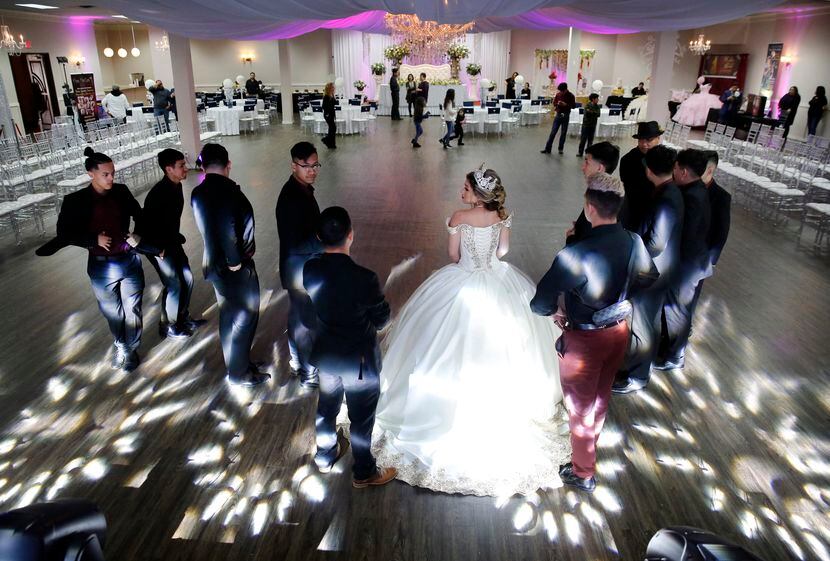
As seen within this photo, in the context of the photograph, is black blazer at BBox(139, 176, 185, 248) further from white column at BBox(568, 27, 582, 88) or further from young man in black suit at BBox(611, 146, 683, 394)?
white column at BBox(568, 27, 582, 88)

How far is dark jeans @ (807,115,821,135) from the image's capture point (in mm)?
14377

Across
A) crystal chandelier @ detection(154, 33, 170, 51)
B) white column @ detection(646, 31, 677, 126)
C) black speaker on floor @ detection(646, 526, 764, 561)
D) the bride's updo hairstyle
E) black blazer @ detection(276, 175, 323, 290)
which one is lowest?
black speaker on floor @ detection(646, 526, 764, 561)

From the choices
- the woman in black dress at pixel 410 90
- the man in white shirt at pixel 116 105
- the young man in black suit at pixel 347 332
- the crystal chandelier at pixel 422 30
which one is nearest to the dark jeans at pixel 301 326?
the young man in black suit at pixel 347 332

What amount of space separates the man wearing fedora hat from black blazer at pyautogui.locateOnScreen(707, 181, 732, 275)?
0.43 m

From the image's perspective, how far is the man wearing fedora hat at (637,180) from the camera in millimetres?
4414

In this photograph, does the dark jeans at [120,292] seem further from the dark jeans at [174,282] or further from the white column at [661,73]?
the white column at [661,73]

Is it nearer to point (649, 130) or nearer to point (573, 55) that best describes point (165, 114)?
point (573, 55)

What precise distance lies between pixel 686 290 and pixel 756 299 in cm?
200

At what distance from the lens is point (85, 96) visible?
18734 millimetres

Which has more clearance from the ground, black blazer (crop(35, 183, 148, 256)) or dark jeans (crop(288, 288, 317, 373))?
black blazer (crop(35, 183, 148, 256))

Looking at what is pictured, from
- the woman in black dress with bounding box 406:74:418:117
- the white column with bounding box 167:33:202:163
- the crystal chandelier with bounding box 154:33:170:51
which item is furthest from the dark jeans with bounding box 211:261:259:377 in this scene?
the crystal chandelier with bounding box 154:33:170:51

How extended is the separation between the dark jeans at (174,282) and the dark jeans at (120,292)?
31 cm

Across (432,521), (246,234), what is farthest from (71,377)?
(432,521)

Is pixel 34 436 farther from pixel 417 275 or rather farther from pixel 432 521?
pixel 417 275
